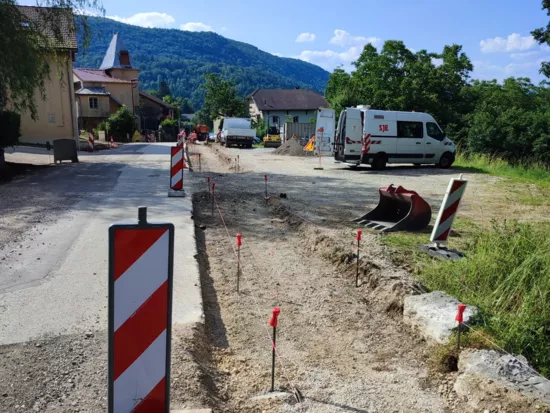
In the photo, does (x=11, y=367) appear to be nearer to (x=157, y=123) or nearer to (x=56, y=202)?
(x=56, y=202)

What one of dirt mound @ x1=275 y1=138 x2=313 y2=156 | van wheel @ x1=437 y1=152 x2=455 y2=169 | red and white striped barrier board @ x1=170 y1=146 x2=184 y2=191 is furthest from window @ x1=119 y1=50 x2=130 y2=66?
red and white striped barrier board @ x1=170 y1=146 x2=184 y2=191

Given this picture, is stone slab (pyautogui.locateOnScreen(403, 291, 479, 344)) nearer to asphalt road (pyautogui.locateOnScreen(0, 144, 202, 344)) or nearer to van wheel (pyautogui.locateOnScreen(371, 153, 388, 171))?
asphalt road (pyautogui.locateOnScreen(0, 144, 202, 344))

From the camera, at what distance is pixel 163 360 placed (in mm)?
2691

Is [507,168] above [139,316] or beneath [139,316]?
beneath

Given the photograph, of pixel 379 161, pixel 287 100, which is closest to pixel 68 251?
pixel 379 161

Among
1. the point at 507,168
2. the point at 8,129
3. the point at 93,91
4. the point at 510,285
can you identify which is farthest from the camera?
the point at 93,91

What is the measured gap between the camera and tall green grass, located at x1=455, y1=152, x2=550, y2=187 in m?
18.7

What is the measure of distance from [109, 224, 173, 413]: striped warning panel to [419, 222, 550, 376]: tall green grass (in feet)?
9.18

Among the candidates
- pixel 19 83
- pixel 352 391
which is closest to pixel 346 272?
pixel 352 391

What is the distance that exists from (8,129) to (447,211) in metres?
16.0

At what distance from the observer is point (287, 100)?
88.1m

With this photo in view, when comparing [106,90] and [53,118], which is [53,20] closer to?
[53,118]

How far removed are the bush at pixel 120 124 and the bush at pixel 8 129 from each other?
35.5 metres

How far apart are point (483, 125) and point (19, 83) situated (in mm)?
20265
